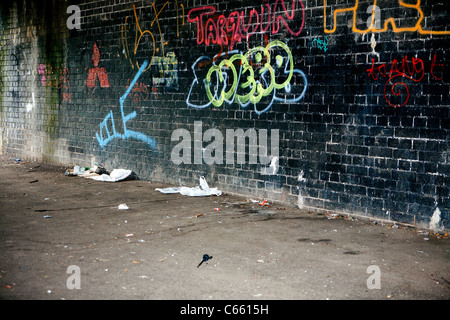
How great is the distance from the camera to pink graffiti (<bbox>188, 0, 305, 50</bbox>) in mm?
6953

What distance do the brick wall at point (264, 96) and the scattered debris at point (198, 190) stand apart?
0.47ft

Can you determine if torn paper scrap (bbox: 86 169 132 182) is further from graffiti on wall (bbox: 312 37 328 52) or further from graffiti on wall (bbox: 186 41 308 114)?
graffiti on wall (bbox: 312 37 328 52)

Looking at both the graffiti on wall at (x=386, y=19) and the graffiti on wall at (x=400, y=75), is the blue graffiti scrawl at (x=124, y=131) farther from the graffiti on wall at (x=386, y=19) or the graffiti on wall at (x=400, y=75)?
the graffiti on wall at (x=400, y=75)

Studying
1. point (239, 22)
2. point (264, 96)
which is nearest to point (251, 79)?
point (264, 96)

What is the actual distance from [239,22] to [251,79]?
37.8 inches

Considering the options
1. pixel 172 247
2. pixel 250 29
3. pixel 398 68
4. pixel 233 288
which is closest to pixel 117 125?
pixel 250 29

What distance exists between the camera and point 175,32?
863cm

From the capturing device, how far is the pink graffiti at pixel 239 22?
274 inches

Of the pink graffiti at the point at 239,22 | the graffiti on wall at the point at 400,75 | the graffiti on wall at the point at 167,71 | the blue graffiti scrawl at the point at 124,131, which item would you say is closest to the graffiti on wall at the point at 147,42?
the graffiti on wall at the point at 167,71

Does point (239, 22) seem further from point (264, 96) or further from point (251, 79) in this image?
point (264, 96)

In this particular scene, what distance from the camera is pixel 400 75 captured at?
5.79 m

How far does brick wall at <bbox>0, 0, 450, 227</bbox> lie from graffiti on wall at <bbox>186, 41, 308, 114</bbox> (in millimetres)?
22
